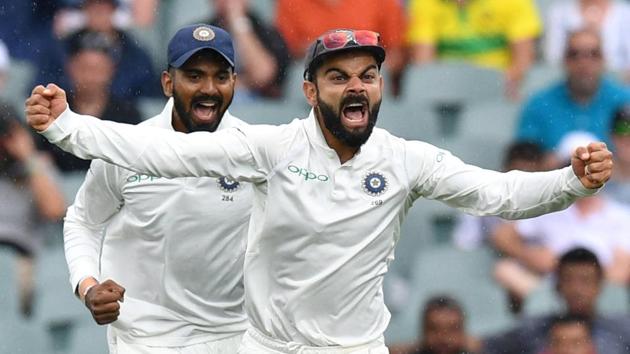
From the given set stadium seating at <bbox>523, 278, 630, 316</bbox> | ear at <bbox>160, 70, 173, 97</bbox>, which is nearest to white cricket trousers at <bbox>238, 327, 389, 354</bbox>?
ear at <bbox>160, 70, 173, 97</bbox>

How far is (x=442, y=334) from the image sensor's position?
8.24 m

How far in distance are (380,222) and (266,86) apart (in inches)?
158

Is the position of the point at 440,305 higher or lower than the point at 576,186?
lower

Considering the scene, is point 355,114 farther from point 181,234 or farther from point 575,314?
point 575,314

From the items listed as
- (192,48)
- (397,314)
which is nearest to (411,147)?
(192,48)

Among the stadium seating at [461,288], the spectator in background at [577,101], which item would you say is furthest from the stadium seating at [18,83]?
the spectator in background at [577,101]

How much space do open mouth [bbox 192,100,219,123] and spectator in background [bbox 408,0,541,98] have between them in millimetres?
3652

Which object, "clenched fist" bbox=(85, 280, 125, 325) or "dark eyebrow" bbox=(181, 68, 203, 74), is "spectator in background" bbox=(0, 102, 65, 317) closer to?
"dark eyebrow" bbox=(181, 68, 203, 74)

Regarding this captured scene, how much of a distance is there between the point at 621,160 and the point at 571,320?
115 centimetres

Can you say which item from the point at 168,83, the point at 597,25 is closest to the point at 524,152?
the point at 597,25

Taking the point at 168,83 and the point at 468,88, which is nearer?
the point at 168,83

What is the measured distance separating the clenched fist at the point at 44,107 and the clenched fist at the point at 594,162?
166 centimetres

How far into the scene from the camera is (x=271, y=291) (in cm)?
503

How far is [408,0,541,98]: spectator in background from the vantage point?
352 inches
